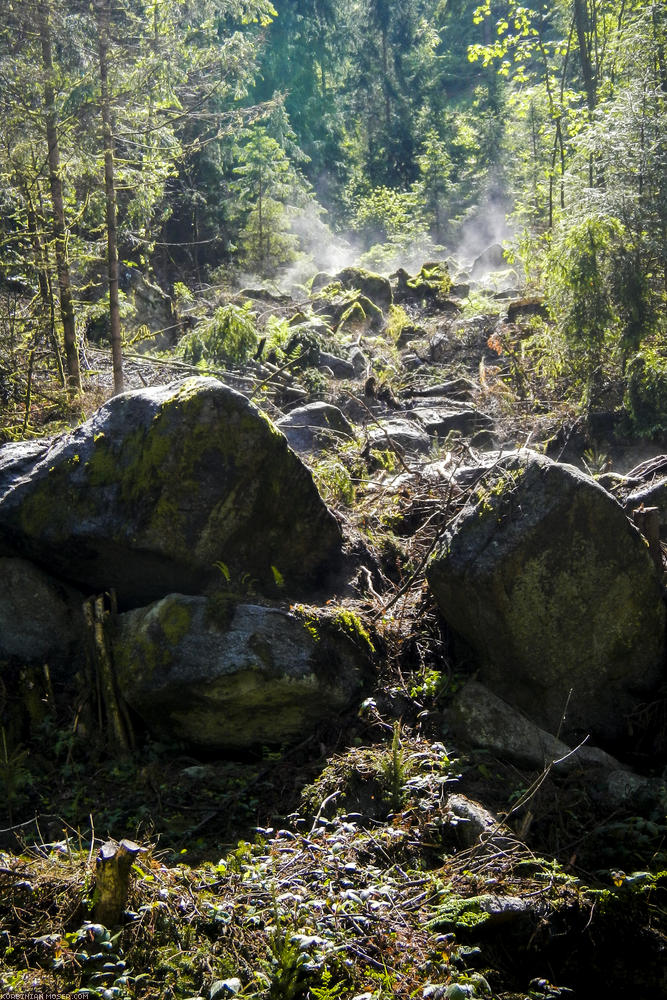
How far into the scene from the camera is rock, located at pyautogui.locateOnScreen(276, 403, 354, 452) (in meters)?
8.95

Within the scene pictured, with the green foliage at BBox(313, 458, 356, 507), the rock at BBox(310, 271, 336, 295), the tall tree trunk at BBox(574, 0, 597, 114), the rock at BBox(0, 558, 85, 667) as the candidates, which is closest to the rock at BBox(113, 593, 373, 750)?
the rock at BBox(0, 558, 85, 667)

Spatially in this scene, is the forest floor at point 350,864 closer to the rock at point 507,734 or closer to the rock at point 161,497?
the rock at point 507,734

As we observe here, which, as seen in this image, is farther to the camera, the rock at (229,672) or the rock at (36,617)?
the rock at (36,617)

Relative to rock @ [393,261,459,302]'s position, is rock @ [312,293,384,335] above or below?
below

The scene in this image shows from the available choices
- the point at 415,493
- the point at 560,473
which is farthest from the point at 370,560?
the point at 560,473

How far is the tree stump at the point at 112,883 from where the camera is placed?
363cm

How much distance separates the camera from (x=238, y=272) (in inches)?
804

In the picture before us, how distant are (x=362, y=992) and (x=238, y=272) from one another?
1895 centimetres

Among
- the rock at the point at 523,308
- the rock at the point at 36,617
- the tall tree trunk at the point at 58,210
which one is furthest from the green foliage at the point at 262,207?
the rock at the point at 36,617

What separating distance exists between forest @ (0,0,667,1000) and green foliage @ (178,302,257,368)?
0.16ft

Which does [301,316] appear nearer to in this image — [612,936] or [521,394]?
[521,394]

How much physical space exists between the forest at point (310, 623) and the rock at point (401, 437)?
2.6 inches

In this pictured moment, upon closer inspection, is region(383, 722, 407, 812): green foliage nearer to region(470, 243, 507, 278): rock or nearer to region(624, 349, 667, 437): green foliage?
region(624, 349, 667, 437): green foliage

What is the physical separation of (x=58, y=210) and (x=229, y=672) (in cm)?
715
